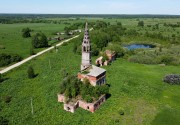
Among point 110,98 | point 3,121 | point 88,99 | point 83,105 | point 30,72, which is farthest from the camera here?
point 30,72

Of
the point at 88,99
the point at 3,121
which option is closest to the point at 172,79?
the point at 88,99

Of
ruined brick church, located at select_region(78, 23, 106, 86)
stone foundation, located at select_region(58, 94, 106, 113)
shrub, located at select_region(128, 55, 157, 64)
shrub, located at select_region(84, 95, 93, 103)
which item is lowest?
shrub, located at select_region(128, 55, 157, 64)

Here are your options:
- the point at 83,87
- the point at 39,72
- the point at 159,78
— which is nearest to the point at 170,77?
the point at 159,78

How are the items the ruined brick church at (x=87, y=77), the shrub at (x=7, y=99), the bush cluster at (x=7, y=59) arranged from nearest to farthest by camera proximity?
the ruined brick church at (x=87, y=77)
the shrub at (x=7, y=99)
the bush cluster at (x=7, y=59)

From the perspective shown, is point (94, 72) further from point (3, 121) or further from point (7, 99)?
point (3, 121)

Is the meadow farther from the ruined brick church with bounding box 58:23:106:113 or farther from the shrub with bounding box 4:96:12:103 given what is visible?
the ruined brick church with bounding box 58:23:106:113

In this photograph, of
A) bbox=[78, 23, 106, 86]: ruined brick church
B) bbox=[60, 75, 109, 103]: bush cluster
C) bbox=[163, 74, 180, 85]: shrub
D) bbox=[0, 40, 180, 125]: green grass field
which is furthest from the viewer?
bbox=[163, 74, 180, 85]: shrub

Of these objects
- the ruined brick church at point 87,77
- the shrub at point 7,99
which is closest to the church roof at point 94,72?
the ruined brick church at point 87,77

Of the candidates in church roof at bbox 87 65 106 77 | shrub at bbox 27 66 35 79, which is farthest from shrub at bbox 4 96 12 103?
church roof at bbox 87 65 106 77

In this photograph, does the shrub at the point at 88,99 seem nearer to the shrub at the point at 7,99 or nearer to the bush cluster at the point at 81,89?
the bush cluster at the point at 81,89
